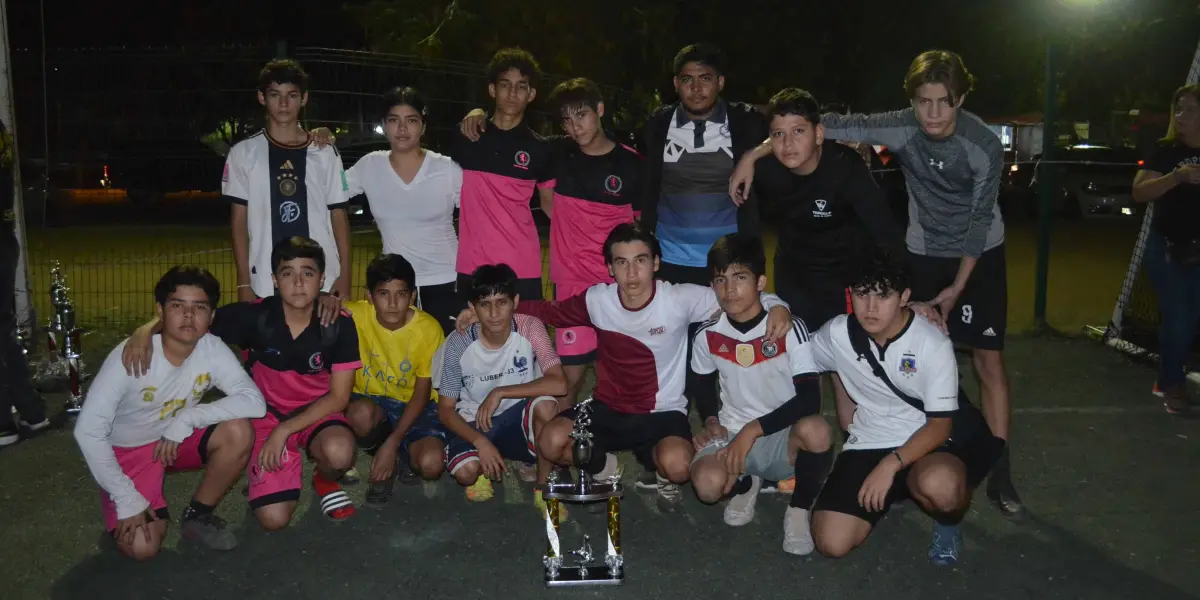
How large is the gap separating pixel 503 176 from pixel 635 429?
5.45ft

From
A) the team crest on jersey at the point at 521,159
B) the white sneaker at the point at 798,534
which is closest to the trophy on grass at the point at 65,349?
the team crest on jersey at the point at 521,159

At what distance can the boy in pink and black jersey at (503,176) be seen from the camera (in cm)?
594

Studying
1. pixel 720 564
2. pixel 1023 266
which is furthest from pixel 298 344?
pixel 1023 266

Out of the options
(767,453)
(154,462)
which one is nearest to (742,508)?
(767,453)

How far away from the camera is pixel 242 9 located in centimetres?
3756

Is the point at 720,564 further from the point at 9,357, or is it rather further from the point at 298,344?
the point at 9,357

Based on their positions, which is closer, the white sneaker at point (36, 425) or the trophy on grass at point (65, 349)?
the white sneaker at point (36, 425)

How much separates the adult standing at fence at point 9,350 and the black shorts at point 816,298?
4.32 metres

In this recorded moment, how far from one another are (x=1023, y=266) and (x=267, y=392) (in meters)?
10.6

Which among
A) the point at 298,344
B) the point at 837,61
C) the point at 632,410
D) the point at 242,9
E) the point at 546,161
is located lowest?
the point at 632,410

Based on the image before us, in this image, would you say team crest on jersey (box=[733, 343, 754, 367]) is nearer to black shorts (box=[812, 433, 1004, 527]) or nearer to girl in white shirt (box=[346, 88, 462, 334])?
black shorts (box=[812, 433, 1004, 527])

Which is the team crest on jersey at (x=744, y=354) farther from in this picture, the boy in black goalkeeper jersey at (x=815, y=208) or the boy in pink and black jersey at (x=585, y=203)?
the boy in pink and black jersey at (x=585, y=203)

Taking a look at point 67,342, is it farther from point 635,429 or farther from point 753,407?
point 753,407

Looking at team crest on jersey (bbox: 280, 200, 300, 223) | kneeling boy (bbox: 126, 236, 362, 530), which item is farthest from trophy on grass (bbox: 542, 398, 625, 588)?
team crest on jersey (bbox: 280, 200, 300, 223)
